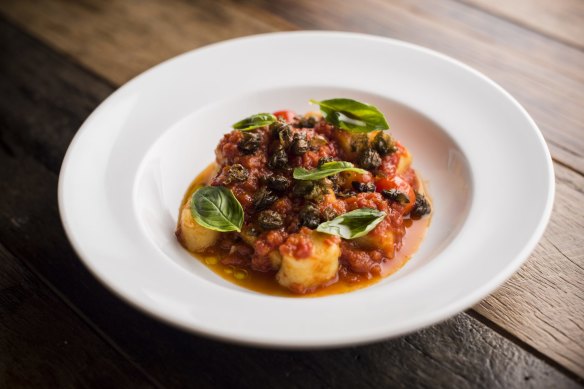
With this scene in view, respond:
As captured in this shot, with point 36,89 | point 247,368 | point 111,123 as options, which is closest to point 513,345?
point 247,368

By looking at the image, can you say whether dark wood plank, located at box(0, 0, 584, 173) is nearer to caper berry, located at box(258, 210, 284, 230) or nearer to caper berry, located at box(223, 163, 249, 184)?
caper berry, located at box(223, 163, 249, 184)

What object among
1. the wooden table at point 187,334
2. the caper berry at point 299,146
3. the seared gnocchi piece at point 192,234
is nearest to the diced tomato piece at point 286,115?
the caper berry at point 299,146

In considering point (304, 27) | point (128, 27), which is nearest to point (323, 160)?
point (304, 27)

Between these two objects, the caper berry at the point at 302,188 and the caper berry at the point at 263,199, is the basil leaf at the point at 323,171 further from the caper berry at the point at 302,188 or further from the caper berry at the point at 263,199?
the caper berry at the point at 263,199

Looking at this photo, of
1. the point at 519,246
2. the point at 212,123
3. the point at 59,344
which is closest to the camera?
the point at 519,246

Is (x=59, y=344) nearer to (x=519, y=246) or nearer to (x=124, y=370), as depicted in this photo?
(x=124, y=370)

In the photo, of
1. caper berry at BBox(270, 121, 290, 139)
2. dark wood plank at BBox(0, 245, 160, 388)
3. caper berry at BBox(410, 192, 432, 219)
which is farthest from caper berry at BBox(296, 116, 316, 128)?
dark wood plank at BBox(0, 245, 160, 388)
